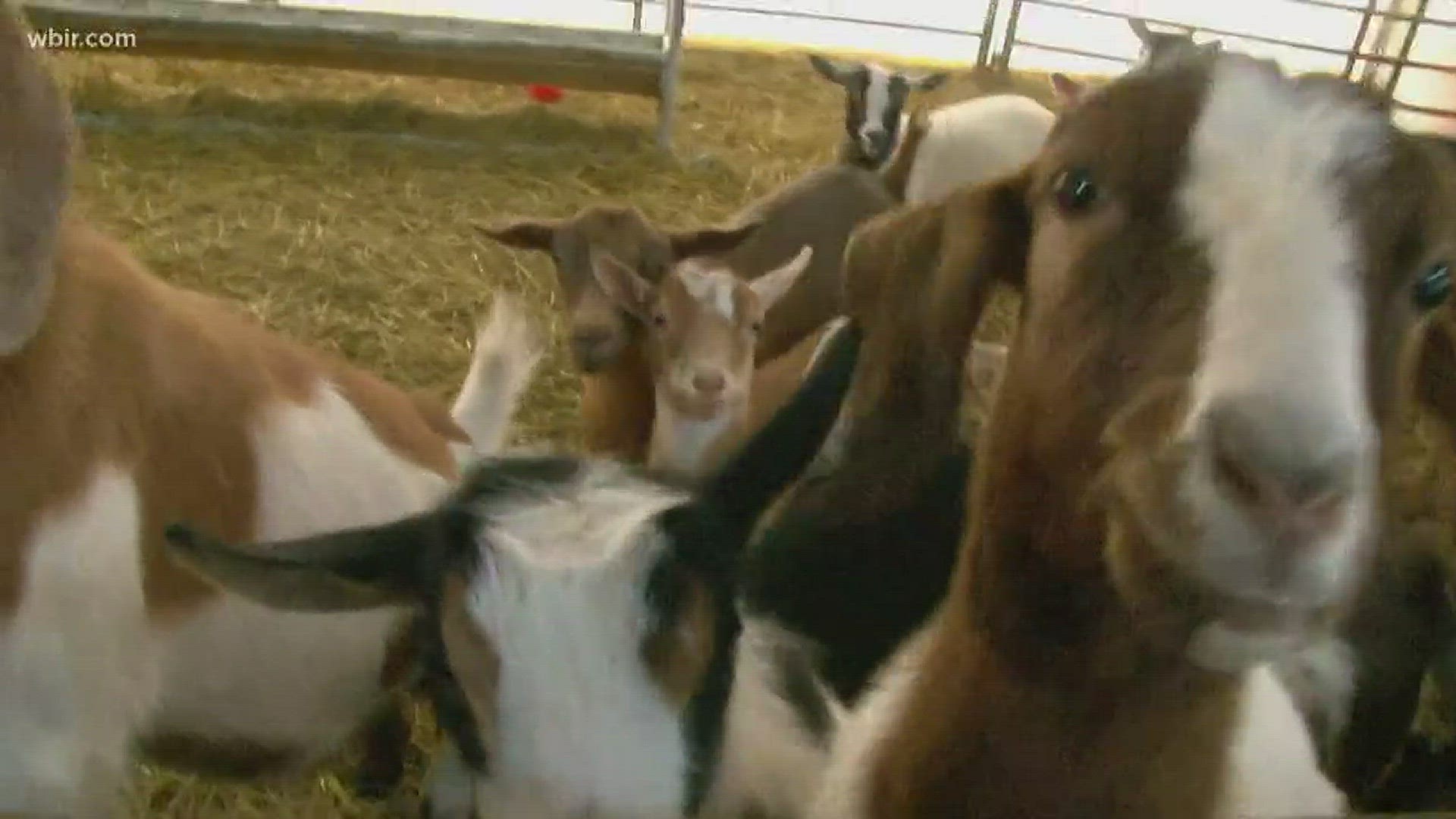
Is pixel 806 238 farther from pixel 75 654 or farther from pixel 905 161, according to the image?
pixel 75 654

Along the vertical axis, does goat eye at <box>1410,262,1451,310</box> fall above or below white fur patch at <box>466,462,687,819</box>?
above

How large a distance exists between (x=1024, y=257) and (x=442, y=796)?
41.2 inches

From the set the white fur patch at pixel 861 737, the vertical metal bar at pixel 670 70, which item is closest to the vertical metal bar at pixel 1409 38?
the vertical metal bar at pixel 670 70

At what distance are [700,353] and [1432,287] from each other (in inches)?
73.6

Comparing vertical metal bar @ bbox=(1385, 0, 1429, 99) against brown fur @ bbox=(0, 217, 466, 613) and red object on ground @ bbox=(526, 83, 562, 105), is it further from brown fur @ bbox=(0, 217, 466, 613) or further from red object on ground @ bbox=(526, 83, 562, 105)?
brown fur @ bbox=(0, 217, 466, 613)

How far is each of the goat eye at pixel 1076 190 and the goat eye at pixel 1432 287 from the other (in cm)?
33

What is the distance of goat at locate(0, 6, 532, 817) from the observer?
70.1 inches

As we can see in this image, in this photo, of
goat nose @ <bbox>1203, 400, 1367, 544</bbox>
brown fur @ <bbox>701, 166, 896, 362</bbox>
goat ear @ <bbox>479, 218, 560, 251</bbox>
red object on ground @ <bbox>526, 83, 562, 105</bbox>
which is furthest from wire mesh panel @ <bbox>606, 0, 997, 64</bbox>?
goat nose @ <bbox>1203, 400, 1367, 544</bbox>

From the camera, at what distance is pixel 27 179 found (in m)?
1.71

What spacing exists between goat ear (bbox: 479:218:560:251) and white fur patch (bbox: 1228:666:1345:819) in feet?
7.10

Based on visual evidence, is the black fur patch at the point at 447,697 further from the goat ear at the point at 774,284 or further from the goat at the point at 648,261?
the goat ear at the point at 774,284

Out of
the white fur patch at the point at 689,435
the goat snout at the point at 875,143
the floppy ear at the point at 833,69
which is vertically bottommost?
the white fur patch at the point at 689,435

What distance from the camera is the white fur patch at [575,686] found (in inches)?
61.7

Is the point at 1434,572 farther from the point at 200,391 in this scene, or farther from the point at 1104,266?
the point at 200,391
